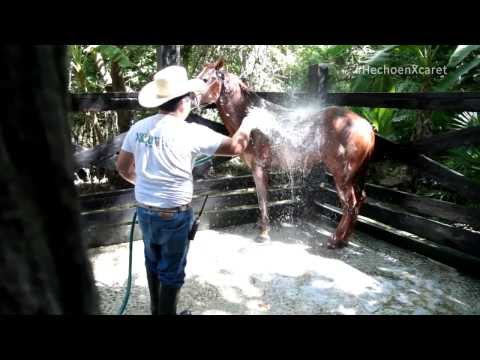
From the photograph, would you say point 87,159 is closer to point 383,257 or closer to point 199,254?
point 199,254

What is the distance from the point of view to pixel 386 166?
707 cm

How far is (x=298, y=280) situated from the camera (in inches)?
151

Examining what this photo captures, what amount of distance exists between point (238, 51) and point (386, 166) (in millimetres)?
3767

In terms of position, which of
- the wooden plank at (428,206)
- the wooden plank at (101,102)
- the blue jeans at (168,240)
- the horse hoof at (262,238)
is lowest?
the horse hoof at (262,238)

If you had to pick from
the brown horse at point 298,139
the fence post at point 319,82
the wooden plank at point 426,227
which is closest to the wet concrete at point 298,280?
the wooden plank at point 426,227

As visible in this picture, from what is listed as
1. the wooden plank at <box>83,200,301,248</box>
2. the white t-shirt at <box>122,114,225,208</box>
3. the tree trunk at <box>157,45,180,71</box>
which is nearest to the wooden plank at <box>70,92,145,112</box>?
the tree trunk at <box>157,45,180,71</box>

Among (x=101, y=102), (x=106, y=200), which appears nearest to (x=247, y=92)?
(x=101, y=102)

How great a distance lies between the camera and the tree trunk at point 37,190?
66 cm

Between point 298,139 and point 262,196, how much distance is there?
2.92 ft

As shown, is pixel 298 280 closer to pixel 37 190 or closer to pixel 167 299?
pixel 167 299

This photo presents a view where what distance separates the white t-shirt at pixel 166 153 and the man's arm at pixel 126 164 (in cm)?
18

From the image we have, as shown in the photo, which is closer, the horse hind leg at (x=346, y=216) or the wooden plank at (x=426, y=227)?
the wooden plank at (x=426, y=227)

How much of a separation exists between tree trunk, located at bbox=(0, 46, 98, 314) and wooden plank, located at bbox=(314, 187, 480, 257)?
405cm

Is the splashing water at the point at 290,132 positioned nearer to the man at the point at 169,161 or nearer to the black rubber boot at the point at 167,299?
the man at the point at 169,161
